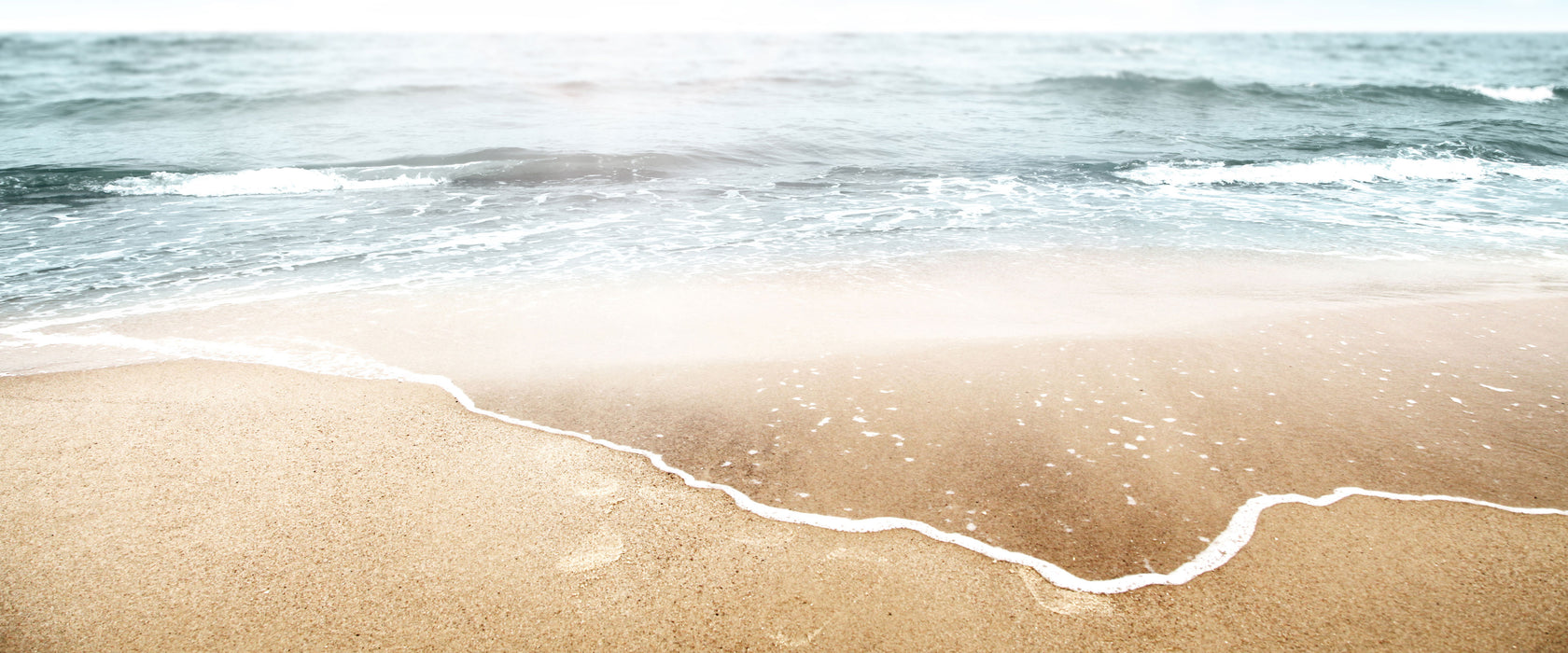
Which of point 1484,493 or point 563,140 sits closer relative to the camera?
point 1484,493

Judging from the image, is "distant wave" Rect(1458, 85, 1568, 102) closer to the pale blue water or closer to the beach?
the pale blue water

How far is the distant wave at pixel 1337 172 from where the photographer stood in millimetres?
12250

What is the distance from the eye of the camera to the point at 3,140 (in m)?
14.9

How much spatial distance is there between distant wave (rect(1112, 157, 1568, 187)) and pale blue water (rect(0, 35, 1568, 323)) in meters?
0.07

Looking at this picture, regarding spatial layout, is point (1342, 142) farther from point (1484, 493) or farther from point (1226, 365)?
point (1484, 493)

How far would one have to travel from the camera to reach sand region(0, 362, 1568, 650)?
106 inches

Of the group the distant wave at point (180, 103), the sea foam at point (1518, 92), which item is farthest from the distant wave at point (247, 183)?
the sea foam at point (1518, 92)

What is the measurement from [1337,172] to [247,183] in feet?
55.2

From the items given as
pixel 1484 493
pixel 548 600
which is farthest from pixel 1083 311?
pixel 548 600

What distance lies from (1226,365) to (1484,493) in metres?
1.55

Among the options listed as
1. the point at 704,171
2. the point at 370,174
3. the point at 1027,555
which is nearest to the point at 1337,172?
the point at 704,171

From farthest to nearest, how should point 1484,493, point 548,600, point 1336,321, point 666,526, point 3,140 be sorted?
1. point 3,140
2. point 1336,321
3. point 1484,493
4. point 666,526
5. point 548,600

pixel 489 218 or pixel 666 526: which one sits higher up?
pixel 489 218

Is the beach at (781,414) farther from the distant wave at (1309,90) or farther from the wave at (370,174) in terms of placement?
the distant wave at (1309,90)
